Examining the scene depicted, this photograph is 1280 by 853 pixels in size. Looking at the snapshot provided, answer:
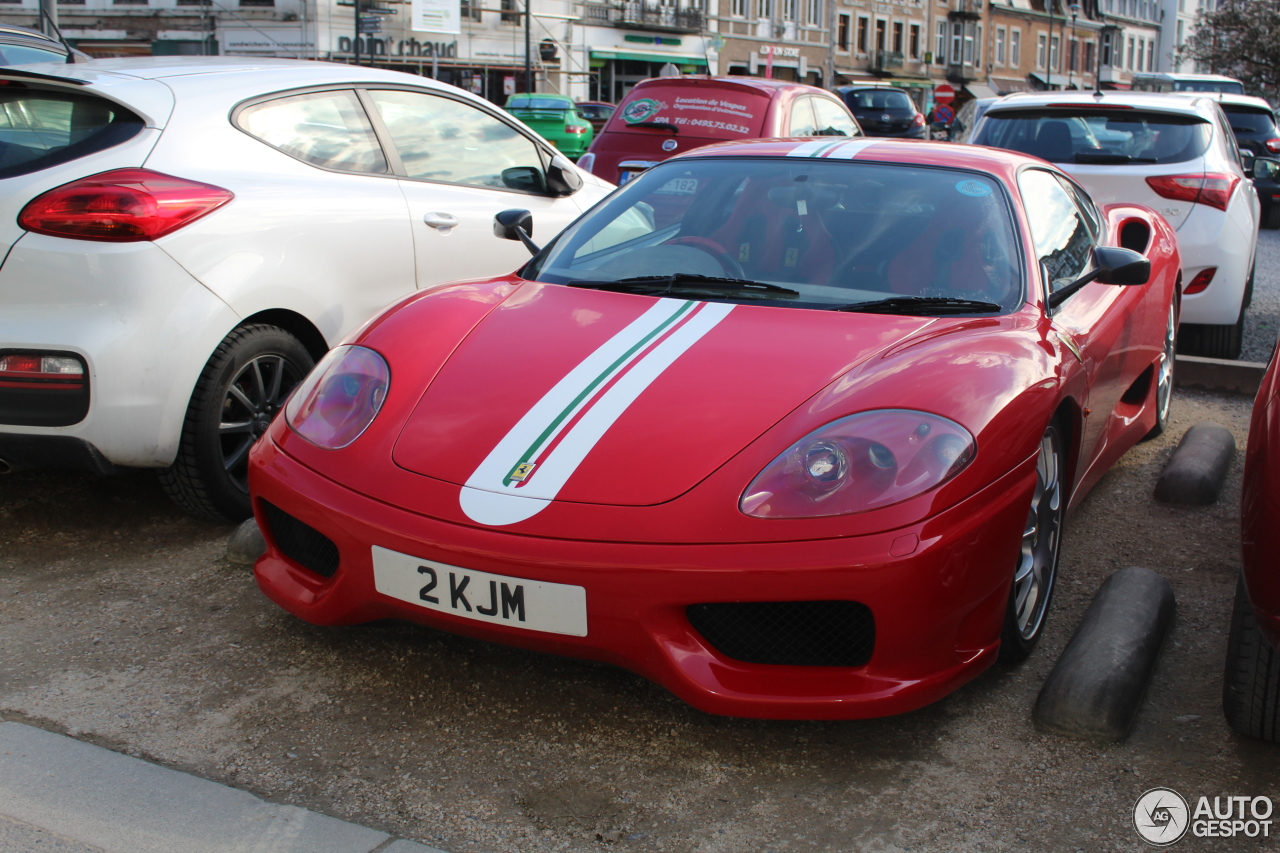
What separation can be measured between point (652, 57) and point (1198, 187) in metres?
43.7

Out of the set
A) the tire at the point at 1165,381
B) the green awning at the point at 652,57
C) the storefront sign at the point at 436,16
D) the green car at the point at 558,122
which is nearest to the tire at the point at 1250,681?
the tire at the point at 1165,381

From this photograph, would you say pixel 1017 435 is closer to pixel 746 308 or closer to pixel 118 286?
pixel 746 308

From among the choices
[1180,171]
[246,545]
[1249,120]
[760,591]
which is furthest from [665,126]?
[1249,120]

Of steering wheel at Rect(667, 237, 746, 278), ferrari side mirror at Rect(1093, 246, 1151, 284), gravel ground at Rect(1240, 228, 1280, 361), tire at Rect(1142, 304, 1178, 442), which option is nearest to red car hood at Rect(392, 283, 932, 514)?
steering wheel at Rect(667, 237, 746, 278)

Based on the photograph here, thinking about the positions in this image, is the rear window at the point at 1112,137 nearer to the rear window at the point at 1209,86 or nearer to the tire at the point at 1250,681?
the tire at the point at 1250,681

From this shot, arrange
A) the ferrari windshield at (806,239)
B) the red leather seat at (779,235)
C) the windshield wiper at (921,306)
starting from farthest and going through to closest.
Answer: the red leather seat at (779,235), the ferrari windshield at (806,239), the windshield wiper at (921,306)

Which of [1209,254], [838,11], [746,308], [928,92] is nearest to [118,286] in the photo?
[746,308]

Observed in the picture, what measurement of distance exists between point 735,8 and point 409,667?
5155cm

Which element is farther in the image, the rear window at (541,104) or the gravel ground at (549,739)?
the rear window at (541,104)

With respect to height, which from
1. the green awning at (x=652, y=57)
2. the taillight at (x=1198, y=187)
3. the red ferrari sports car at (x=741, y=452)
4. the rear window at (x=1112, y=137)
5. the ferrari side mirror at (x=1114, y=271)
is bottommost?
the red ferrari sports car at (x=741, y=452)

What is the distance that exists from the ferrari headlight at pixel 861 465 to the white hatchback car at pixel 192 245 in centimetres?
125

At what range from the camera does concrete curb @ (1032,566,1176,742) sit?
250 centimetres

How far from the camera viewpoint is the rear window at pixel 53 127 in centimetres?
334

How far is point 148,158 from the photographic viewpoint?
11.2ft
